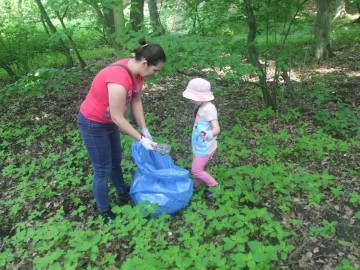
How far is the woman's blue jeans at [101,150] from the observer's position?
285 cm

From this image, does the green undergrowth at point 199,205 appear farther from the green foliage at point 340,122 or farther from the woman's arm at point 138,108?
the woman's arm at point 138,108

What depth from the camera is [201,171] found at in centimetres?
338

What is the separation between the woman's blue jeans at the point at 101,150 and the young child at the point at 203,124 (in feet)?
2.72

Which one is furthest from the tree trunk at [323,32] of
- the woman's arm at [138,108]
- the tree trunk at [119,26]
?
the woman's arm at [138,108]

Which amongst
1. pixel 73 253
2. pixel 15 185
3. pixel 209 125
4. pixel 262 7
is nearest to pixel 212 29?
pixel 262 7

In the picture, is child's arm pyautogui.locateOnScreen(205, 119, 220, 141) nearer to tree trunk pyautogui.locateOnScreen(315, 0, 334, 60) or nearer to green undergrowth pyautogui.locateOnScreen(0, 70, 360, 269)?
green undergrowth pyautogui.locateOnScreen(0, 70, 360, 269)

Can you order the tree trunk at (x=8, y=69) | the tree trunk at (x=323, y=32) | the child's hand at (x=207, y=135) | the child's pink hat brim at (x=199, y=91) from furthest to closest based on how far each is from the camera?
the tree trunk at (x=323, y=32) → the tree trunk at (x=8, y=69) → the child's hand at (x=207, y=135) → the child's pink hat brim at (x=199, y=91)

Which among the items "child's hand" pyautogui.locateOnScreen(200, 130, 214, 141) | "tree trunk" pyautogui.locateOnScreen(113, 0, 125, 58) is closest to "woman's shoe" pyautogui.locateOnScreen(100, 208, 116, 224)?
"child's hand" pyautogui.locateOnScreen(200, 130, 214, 141)

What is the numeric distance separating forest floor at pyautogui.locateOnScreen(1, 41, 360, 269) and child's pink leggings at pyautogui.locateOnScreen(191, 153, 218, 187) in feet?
2.27

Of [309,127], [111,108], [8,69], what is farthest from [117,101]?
[8,69]

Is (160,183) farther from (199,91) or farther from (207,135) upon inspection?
(199,91)

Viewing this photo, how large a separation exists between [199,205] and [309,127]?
2.85 metres

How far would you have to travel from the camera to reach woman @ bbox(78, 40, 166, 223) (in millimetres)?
2547

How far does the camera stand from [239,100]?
254 inches
